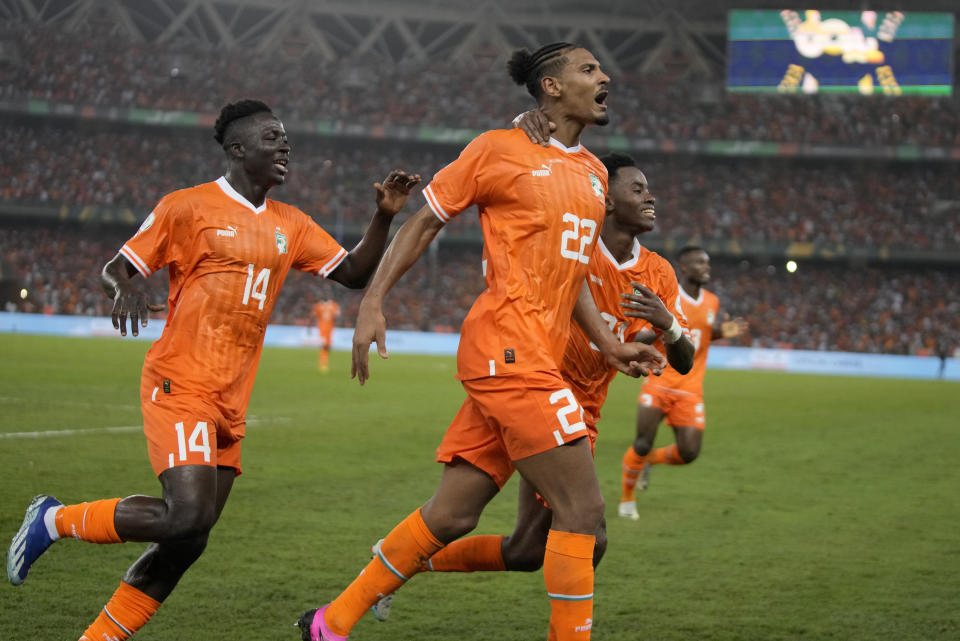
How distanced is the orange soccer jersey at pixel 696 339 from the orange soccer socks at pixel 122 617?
A: 620cm

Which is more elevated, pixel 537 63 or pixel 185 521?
pixel 537 63

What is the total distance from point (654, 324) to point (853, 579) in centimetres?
319

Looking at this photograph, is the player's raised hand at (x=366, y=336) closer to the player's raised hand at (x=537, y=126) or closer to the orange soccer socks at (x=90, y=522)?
the player's raised hand at (x=537, y=126)

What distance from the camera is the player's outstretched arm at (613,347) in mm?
4578

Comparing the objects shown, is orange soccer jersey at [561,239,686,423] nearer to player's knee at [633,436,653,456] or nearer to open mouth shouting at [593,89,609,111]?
open mouth shouting at [593,89,609,111]

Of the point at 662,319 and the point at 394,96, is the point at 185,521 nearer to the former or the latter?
the point at 662,319

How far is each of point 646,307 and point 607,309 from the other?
0.87m

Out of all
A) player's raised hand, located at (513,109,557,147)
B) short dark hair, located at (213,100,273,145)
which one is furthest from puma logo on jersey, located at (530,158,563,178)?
short dark hair, located at (213,100,273,145)

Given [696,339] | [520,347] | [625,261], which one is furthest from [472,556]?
[696,339]

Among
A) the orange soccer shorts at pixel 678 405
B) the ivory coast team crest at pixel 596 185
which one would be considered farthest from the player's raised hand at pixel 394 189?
the orange soccer shorts at pixel 678 405

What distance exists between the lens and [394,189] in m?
4.71

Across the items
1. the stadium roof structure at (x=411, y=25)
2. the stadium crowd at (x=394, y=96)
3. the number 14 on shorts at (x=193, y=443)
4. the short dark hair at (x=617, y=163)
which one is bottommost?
the number 14 on shorts at (x=193, y=443)

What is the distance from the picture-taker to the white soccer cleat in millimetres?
9031

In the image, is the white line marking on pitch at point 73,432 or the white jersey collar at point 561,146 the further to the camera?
the white line marking on pitch at point 73,432
